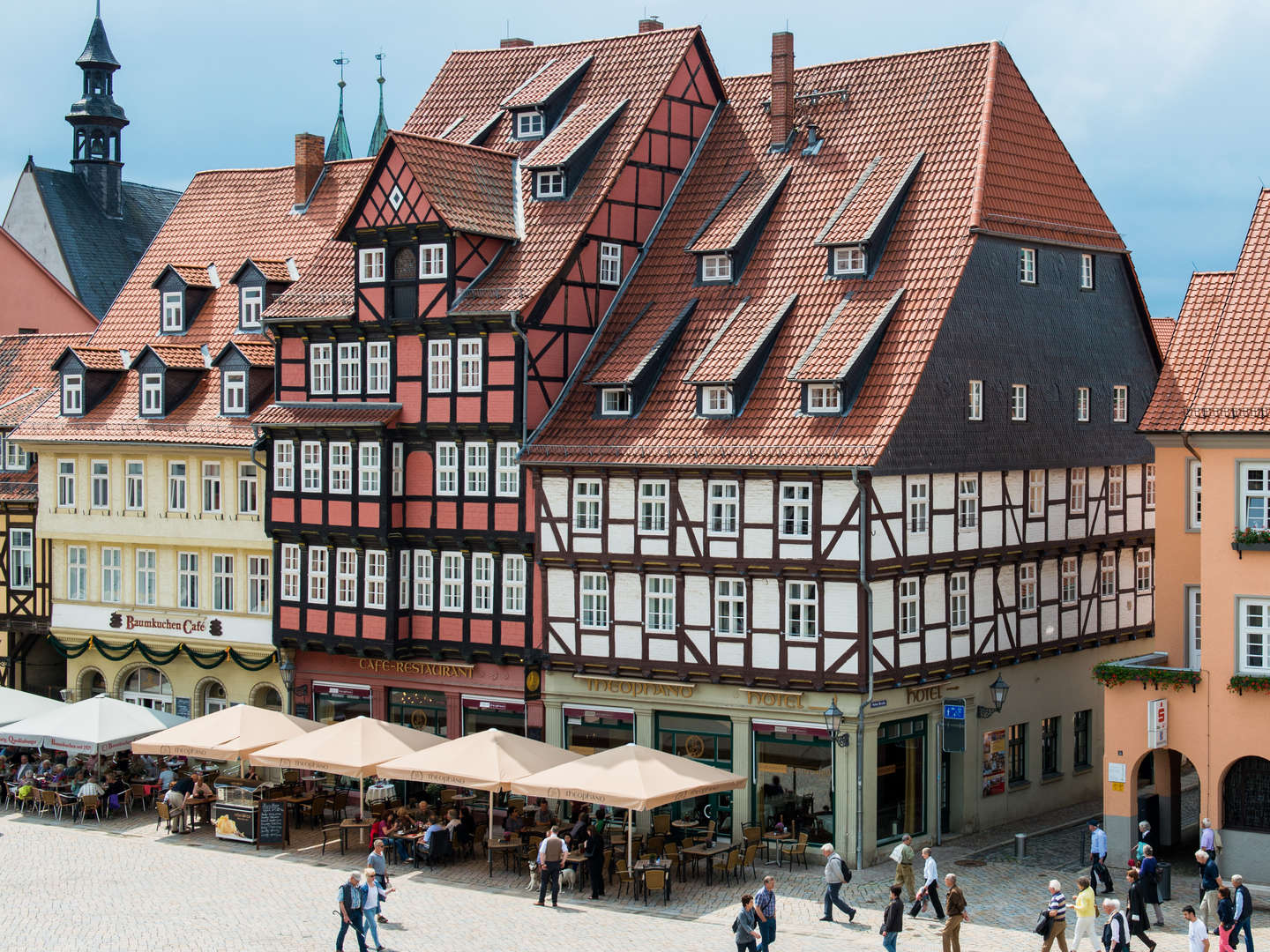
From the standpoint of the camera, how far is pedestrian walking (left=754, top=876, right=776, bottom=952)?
28094mm

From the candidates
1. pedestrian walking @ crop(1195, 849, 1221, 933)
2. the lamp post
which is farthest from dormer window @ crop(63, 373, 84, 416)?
pedestrian walking @ crop(1195, 849, 1221, 933)

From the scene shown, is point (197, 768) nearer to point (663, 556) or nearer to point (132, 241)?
point (663, 556)

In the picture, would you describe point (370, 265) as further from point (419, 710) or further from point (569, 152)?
point (419, 710)

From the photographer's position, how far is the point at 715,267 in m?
40.0

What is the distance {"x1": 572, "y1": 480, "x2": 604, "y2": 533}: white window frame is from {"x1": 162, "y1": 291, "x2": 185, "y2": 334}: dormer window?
46.9 ft

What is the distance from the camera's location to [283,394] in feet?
141

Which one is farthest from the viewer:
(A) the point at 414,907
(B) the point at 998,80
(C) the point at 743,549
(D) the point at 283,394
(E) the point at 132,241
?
(E) the point at 132,241

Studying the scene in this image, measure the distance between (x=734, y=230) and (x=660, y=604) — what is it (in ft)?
26.7

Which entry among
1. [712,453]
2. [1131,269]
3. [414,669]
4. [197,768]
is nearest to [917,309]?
[712,453]

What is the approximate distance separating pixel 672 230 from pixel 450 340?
218 inches

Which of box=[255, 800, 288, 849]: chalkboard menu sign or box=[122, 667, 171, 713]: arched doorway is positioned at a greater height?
box=[122, 667, 171, 713]: arched doorway

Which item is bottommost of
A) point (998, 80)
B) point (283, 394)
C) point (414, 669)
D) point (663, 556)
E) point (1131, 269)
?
point (414, 669)

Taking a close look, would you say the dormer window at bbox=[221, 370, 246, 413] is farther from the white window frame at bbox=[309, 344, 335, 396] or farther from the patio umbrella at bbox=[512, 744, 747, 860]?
the patio umbrella at bbox=[512, 744, 747, 860]

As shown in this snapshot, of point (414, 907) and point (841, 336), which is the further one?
point (841, 336)
